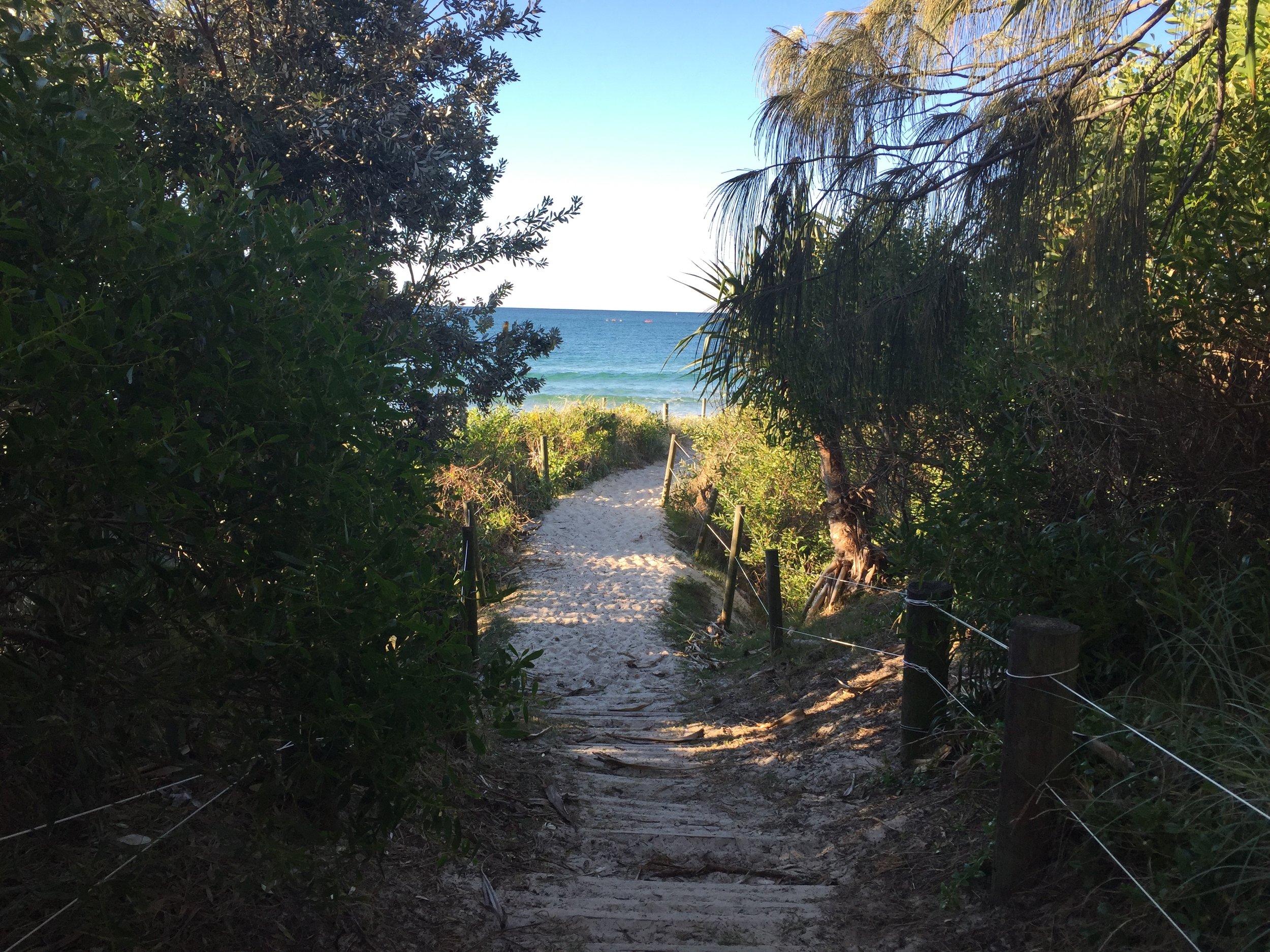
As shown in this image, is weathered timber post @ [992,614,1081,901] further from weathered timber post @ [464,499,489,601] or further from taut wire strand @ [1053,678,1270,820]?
weathered timber post @ [464,499,489,601]

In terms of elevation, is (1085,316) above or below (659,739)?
above

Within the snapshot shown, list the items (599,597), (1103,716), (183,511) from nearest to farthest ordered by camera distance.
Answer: (183,511) < (1103,716) < (599,597)

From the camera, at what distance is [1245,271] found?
11.0 feet

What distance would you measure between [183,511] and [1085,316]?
3368 mm

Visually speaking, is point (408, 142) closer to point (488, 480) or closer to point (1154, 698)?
point (1154, 698)

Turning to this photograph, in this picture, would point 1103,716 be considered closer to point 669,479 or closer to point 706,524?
point 706,524

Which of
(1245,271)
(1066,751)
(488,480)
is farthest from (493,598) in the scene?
(488,480)

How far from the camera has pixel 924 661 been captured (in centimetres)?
427

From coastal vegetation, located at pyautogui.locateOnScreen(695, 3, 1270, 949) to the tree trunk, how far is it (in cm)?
486

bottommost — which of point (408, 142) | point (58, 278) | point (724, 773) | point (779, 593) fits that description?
point (724, 773)

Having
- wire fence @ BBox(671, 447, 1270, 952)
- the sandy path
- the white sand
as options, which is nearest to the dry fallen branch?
the sandy path

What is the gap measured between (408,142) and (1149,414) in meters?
5.44

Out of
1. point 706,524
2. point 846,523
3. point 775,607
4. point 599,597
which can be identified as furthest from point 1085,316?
point 706,524

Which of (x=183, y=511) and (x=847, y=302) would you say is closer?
(x=183, y=511)
